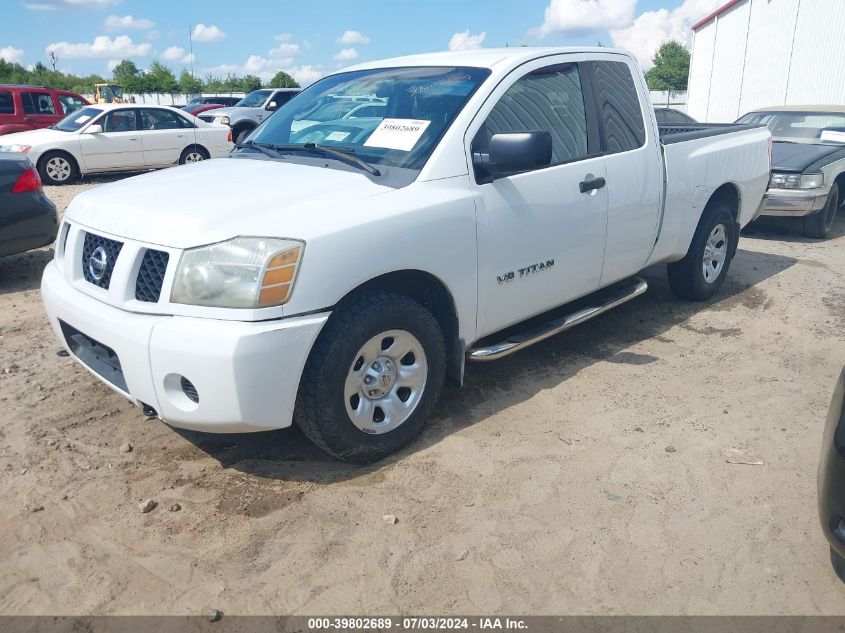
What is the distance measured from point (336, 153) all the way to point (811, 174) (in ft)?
21.8

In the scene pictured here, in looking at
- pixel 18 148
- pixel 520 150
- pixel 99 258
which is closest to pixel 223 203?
pixel 99 258

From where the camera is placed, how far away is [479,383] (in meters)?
4.22

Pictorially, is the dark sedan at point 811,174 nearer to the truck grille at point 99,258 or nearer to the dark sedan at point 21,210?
the truck grille at point 99,258

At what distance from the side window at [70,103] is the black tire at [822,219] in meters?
14.4

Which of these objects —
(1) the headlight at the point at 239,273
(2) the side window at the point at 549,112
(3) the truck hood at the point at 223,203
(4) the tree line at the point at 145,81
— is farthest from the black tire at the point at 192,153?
(4) the tree line at the point at 145,81

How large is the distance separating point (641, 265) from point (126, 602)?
3.71 meters

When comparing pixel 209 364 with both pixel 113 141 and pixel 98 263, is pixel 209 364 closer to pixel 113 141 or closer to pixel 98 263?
pixel 98 263

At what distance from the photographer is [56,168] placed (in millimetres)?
12109

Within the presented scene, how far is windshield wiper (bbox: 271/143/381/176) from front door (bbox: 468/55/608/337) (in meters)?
0.53

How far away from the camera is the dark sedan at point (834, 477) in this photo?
2201mm

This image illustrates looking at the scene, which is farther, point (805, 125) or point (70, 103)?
point (70, 103)

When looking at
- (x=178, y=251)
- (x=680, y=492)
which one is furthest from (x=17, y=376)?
(x=680, y=492)

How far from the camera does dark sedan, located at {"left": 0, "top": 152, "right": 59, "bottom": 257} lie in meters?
5.95

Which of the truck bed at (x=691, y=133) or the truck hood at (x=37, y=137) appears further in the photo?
the truck hood at (x=37, y=137)
